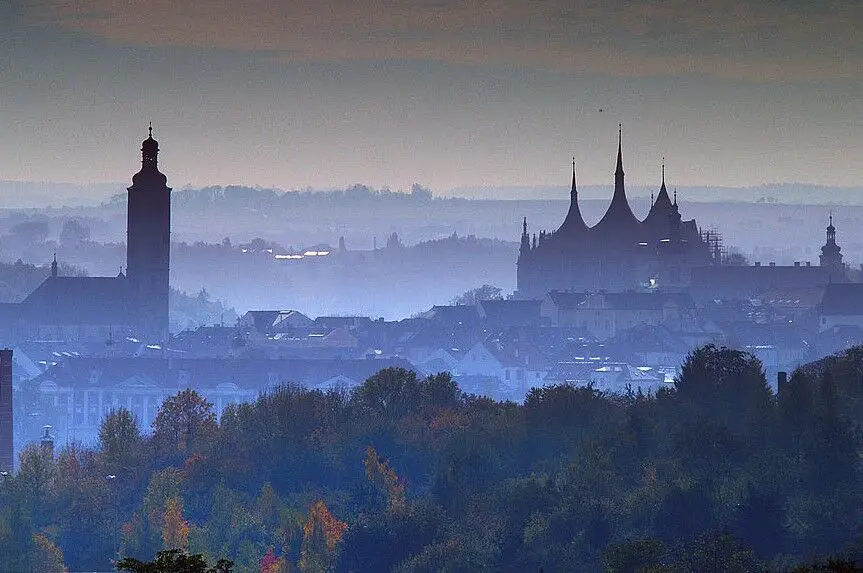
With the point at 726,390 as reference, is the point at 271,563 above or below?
below

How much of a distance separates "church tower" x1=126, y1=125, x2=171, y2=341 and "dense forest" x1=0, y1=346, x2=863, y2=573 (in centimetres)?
6686

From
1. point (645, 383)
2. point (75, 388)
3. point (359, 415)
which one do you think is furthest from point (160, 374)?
point (359, 415)

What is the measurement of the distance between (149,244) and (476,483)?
307ft

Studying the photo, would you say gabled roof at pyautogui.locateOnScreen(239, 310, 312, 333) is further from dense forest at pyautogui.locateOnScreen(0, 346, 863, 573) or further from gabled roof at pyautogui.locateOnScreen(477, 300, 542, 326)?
dense forest at pyautogui.locateOnScreen(0, 346, 863, 573)

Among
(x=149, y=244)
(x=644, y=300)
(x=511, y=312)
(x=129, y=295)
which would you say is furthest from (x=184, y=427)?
(x=644, y=300)

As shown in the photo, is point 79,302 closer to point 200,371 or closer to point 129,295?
point 129,295

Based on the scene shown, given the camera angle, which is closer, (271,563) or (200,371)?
(271,563)

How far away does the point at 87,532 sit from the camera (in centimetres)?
7962

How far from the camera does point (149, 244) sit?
554 feet

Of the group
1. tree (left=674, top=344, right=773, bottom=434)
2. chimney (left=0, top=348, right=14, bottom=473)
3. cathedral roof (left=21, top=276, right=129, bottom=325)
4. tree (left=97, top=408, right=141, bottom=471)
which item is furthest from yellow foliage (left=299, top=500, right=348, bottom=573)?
cathedral roof (left=21, top=276, right=129, bottom=325)

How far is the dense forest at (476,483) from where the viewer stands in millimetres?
66062

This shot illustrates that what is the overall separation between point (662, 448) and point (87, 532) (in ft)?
50.8

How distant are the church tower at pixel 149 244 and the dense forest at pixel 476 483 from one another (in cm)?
6686

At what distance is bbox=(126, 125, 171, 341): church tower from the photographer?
165250mm
